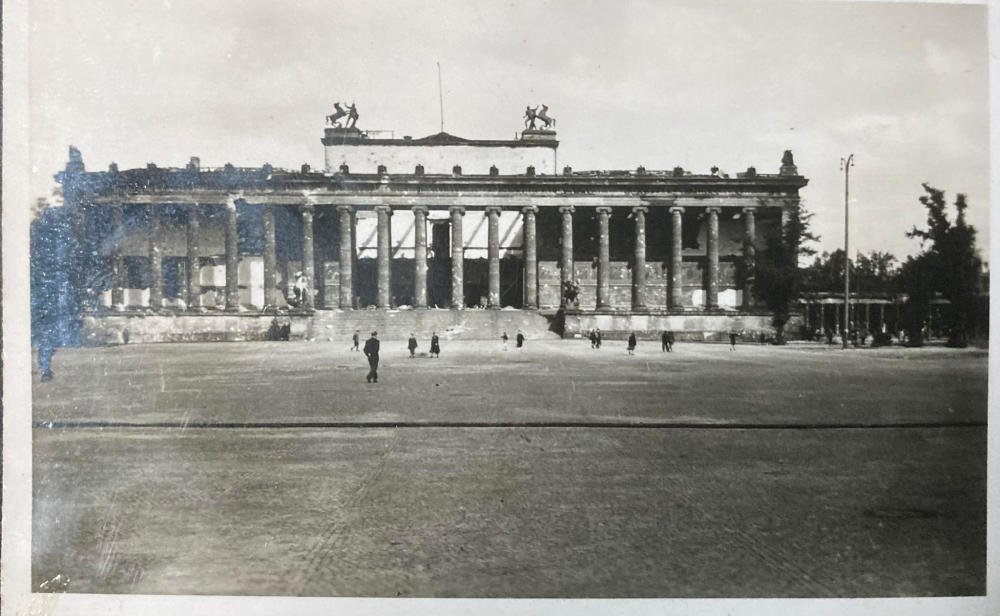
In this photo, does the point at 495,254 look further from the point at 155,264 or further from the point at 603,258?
the point at 155,264

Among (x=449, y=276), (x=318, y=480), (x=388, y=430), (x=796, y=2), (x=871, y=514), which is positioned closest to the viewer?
(x=871, y=514)

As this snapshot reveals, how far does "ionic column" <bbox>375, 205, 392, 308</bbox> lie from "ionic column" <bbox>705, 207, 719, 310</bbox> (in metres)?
20.6

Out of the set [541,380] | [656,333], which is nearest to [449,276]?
[656,333]

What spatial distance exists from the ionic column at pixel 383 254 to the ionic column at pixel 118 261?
3556 centimetres

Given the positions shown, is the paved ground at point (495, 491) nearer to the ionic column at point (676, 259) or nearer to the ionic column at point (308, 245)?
the ionic column at point (308, 245)

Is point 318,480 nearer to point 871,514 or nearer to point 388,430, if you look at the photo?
point 388,430

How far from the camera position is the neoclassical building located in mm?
45938

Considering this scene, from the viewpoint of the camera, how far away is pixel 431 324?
44.6m

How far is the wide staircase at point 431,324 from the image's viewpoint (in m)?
41.9

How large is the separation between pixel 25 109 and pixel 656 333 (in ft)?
139

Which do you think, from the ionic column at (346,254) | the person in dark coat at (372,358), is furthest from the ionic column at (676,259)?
the person in dark coat at (372,358)

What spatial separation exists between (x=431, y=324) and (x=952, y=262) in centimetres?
3285

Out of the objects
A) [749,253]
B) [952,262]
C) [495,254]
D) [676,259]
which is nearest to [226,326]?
[495,254]

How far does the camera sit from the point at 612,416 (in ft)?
50.7
